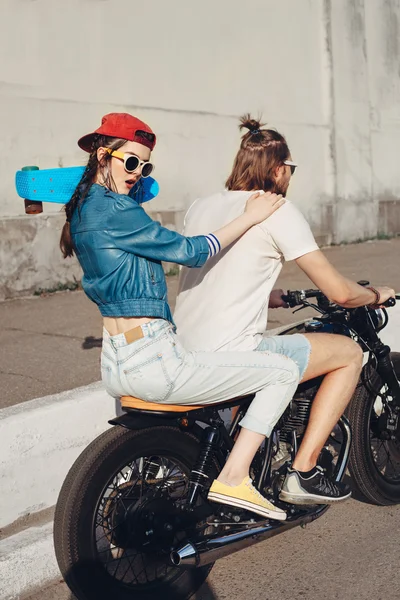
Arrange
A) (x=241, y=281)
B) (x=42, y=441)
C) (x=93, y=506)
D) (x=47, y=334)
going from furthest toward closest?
(x=47, y=334), (x=42, y=441), (x=241, y=281), (x=93, y=506)

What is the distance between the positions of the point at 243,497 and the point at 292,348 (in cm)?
69

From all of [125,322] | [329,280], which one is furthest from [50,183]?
[329,280]

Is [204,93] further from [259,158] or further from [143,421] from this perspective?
[143,421]

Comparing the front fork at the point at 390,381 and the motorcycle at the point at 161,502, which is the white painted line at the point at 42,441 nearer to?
the motorcycle at the point at 161,502

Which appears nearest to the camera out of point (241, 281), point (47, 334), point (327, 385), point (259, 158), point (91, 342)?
point (241, 281)

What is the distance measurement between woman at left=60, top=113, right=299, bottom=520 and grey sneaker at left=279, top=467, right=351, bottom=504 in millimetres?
282

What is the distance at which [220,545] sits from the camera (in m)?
3.50

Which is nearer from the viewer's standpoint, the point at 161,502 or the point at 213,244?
the point at 213,244

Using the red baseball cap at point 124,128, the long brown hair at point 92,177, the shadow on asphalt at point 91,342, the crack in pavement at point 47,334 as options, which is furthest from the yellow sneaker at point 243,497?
the crack in pavement at point 47,334

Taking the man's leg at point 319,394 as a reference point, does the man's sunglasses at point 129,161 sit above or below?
above

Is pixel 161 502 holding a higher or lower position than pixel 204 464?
lower

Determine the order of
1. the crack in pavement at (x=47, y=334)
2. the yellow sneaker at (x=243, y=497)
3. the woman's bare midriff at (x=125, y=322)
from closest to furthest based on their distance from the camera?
the woman's bare midriff at (x=125, y=322) → the yellow sneaker at (x=243, y=497) → the crack in pavement at (x=47, y=334)

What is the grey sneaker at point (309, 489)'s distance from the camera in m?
3.71

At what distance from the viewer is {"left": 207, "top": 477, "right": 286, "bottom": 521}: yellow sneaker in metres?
3.46
